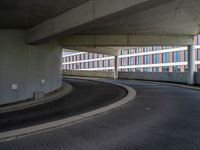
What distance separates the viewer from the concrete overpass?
1021 centimetres

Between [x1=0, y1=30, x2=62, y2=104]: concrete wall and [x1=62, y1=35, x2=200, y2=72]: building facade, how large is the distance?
43786 millimetres

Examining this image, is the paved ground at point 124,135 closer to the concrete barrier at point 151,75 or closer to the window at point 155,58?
the concrete barrier at point 151,75

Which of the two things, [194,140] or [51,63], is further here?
[51,63]

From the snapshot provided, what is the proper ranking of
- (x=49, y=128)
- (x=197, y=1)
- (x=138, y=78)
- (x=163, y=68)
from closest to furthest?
(x=49, y=128), (x=197, y=1), (x=138, y=78), (x=163, y=68)

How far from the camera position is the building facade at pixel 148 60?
6475 cm

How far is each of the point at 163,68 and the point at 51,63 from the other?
56.9 m

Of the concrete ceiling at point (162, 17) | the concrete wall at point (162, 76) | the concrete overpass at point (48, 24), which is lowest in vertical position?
the concrete wall at point (162, 76)

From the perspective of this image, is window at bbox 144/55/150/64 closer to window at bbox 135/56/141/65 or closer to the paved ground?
window at bbox 135/56/141/65

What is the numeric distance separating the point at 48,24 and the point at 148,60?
6394 cm

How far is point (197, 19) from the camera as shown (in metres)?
16.5

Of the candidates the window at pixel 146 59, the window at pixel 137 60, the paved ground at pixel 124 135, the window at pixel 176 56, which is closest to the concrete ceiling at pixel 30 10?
the paved ground at pixel 124 135

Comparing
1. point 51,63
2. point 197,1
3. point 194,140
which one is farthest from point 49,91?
point 194,140

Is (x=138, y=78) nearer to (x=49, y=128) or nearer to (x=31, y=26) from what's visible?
(x=31, y=26)

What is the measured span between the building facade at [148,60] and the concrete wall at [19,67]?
4379 cm
